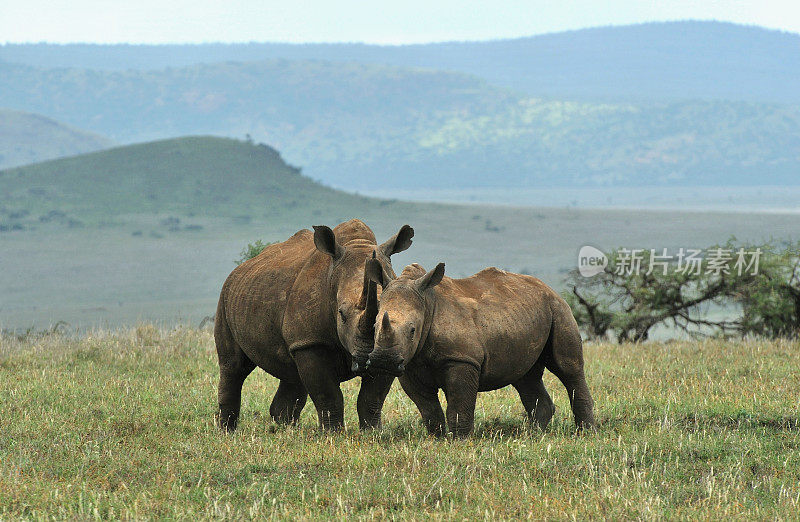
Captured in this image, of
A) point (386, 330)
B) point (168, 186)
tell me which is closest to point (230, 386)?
point (386, 330)

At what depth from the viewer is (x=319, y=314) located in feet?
28.2

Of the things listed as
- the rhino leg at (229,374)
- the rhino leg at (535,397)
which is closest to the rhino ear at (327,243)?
the rhino leg at (229,374)

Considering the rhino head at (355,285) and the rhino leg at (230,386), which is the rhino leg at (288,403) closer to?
the rhino leg at (230,386)

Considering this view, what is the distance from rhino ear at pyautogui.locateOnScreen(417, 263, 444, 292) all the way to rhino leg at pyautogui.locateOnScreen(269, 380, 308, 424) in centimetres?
261

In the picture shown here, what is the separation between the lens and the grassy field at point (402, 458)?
6691mm

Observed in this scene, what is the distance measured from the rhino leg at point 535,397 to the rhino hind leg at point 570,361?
330 mm

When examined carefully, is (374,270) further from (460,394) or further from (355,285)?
(460,394)

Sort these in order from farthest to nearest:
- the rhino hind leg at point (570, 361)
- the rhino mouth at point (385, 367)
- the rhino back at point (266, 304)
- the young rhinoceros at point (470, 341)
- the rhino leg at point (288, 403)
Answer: the rhino leg at point (288, 403), the rhino hind leg at point (570, 361), the rhino back at point (266, 304), the young rhinoceros at point (470, 341), the rhino mouth at point (385, 367)

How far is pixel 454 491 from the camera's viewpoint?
6938 mm

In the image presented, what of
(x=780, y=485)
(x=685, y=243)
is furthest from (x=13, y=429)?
(x=685, y=243)

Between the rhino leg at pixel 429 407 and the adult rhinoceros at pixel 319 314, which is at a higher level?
the adult rhinoceros at pixel 319 314

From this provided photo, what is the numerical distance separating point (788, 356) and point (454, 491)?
31.3 feet

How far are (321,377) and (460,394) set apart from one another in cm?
116

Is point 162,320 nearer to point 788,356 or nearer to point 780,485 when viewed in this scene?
point 788,356
